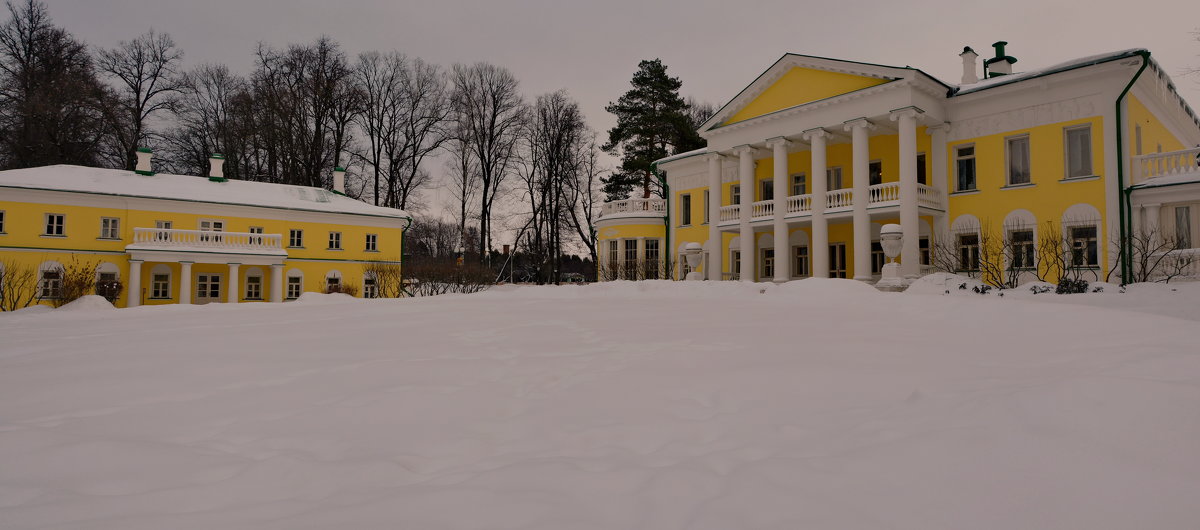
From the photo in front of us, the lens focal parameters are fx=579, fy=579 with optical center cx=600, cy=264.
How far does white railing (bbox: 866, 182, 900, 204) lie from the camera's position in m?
19.2

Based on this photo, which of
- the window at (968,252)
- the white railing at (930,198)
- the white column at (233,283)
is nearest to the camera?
the window at (968,252)

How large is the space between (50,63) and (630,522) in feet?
139

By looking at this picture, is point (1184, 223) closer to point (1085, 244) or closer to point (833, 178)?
point (1085, 244)

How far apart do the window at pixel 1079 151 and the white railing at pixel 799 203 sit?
7578 millimetres

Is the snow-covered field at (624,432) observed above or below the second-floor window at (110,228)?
below

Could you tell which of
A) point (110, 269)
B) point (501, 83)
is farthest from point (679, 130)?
point (110, 269)

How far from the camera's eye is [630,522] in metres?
2.42

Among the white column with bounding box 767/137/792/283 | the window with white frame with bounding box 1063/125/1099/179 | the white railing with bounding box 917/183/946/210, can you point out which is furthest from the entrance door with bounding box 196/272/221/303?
the window with white frame with bounding box 1063/125/1099/179

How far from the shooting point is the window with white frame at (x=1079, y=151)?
16.9 meters

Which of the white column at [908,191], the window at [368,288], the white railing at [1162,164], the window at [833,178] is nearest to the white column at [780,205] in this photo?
the window at [833,178]

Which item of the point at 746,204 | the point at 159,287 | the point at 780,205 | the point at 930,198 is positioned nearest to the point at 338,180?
the point at 159,287

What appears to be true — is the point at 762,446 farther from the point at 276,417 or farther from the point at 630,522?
the point at 276,417

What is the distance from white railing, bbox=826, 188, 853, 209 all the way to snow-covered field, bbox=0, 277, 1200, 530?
14.1 meters

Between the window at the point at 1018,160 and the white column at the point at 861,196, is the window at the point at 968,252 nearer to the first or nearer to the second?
the window at the point at 1018,160
